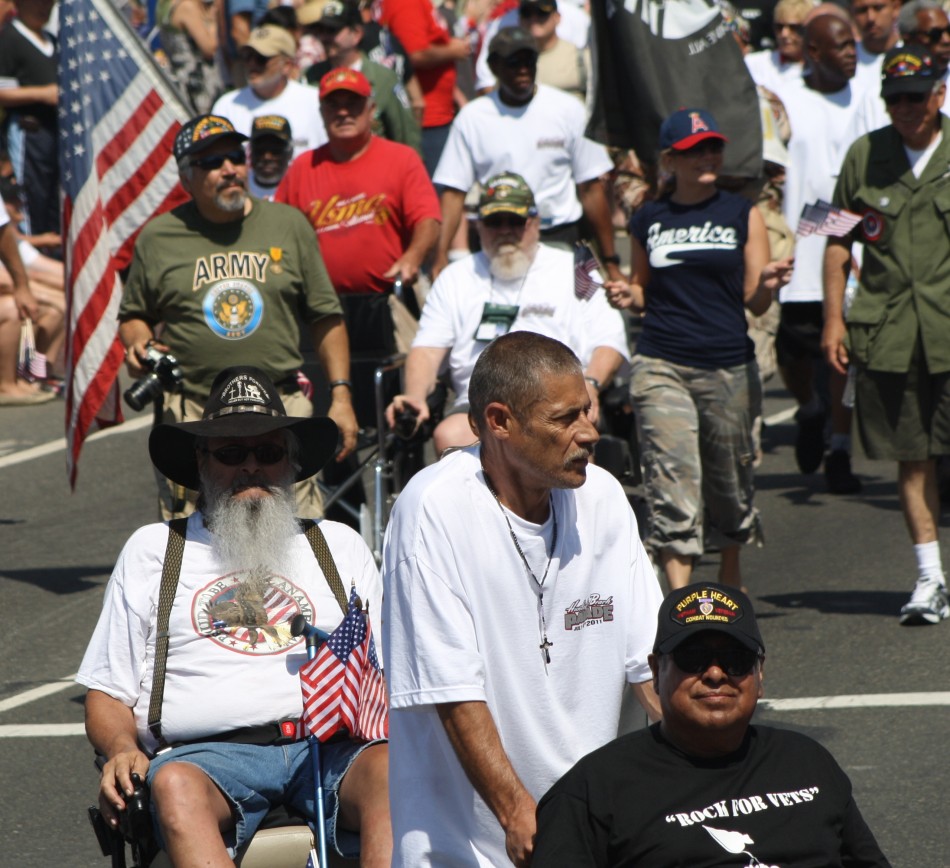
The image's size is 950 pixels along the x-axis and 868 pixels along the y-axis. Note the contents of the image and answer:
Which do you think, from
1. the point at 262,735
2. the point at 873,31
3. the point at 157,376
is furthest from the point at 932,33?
the point at 262,735

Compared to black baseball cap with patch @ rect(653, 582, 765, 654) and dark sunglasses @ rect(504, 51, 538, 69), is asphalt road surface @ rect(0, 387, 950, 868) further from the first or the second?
dark sunglasses @ rect(504, 51, 538, 69)

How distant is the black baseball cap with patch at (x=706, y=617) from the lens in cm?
393

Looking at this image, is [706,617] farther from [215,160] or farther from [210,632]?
[215,160]

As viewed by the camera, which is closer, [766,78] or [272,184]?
[272,184]

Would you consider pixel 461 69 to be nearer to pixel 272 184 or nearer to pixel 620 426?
pixel 272 184

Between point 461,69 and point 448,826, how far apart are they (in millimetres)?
13738

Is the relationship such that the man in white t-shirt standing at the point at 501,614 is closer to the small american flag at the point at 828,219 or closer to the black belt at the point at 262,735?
the black belt at the point at 262,735

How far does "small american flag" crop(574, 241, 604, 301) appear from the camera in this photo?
827 centimetres

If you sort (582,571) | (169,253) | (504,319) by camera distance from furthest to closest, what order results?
(504,319) < (169,253) < (582,571)

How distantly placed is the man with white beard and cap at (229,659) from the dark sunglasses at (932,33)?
657cm

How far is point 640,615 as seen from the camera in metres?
4.39

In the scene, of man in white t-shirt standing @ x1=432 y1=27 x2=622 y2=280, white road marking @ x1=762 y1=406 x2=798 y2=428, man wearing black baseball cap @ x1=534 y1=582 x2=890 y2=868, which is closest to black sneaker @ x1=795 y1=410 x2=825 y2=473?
white road marking @ x1=762 y1=406 x2=798 y2=428

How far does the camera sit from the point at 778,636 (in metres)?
8.22

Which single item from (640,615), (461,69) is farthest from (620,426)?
(461,69)
